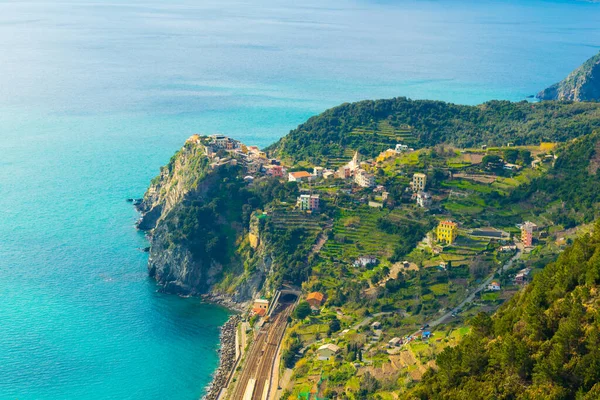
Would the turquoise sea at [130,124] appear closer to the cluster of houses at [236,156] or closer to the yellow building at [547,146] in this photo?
the cluster of houses at [236,156]

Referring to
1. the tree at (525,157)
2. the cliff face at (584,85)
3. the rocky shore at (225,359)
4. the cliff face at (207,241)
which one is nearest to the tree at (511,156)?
the tree at (525,157)

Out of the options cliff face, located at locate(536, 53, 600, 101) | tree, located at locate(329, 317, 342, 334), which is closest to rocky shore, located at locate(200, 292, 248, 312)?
tree, located at locate(329, 317, 342, 334)

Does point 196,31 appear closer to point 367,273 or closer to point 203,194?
point 203,194

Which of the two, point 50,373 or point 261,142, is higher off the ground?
point 261,142

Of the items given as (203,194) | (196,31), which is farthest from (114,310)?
(196,31)

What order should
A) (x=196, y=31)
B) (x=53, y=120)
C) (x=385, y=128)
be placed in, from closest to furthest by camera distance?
(x=385, y=128) → (x=53, y=120) → (x=196, y=31)

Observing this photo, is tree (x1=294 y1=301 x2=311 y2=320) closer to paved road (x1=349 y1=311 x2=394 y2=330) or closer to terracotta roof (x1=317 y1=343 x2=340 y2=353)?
paved road (x1=349 y1=311 x2=394 y2=330)

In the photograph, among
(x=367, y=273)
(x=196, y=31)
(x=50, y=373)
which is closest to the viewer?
(x=50, y=373)
